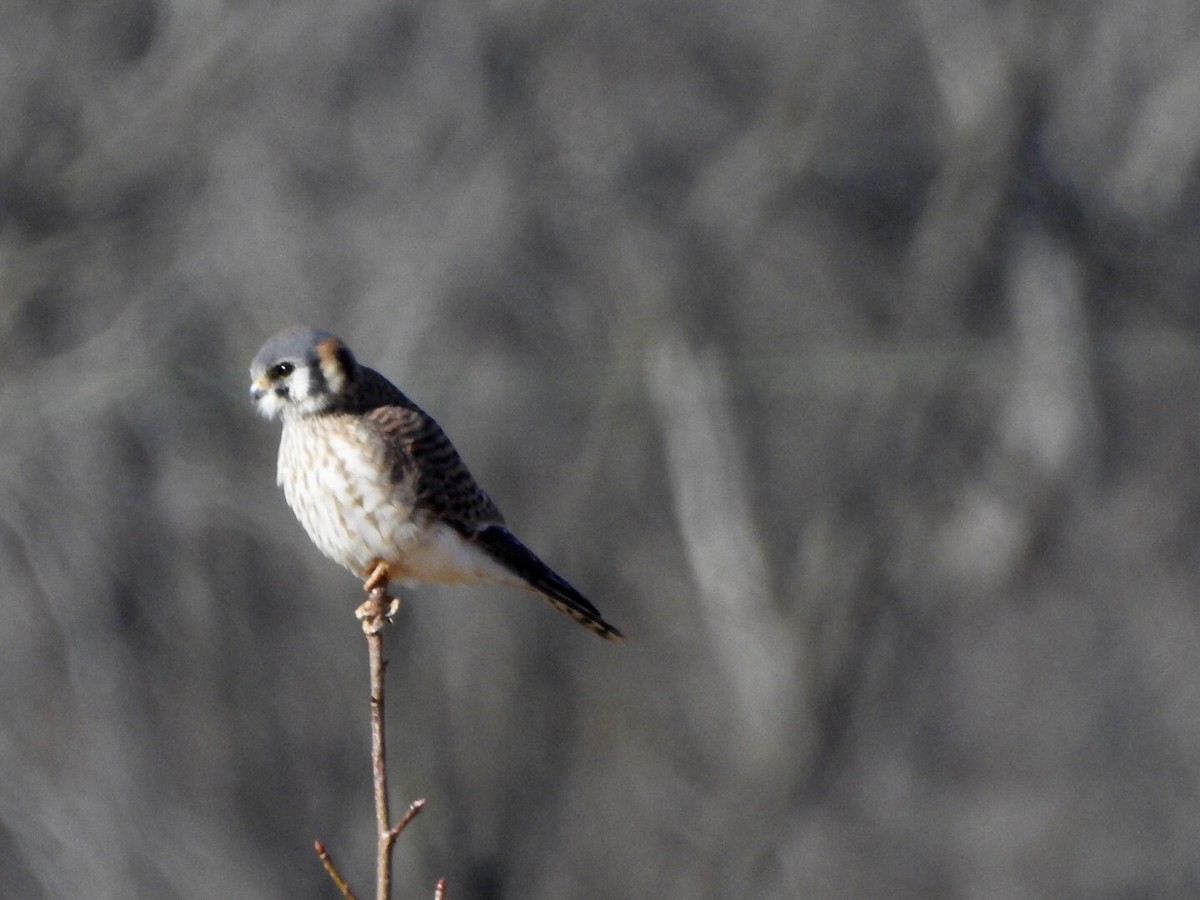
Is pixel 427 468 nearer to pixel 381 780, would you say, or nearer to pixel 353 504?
pixel 353 504

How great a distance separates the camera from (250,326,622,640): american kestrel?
3635 millimetres

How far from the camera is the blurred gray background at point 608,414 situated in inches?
328

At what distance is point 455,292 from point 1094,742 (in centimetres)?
439

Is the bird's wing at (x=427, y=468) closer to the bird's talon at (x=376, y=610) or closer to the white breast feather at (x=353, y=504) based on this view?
the white breast feather at (x=353, y=504)

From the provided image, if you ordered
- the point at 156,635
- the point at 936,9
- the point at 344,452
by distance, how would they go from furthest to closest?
the point at 936,9
the point at 156,635
the point at 344,452

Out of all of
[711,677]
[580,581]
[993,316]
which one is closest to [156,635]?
[580,581]

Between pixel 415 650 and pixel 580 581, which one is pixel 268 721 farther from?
pixel 580 581

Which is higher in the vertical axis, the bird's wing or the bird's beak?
the bird's wing

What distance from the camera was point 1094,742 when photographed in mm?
10164

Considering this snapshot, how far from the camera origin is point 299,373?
11.8 feet

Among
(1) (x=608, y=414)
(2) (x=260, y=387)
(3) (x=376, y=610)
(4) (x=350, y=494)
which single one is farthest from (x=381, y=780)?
(1) (x=608, y=414)

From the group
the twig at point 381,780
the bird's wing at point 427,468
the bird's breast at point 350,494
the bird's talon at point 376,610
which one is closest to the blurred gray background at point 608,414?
the bird's wing at point 427,468

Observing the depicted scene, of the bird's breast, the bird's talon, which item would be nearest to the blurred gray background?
the bird's breast

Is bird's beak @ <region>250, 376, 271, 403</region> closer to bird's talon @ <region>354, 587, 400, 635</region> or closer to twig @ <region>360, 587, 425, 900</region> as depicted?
bird's talon @ <region>354, 587, 400, 635</region>
